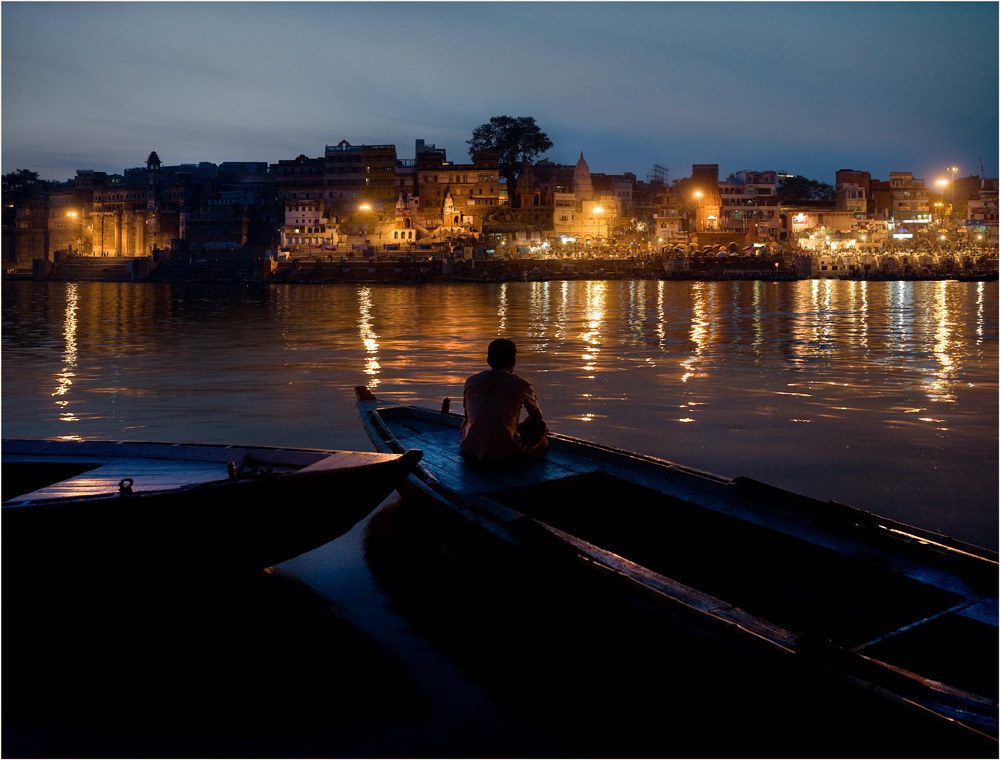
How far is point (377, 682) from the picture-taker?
410 cm

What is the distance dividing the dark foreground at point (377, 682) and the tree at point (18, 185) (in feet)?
425

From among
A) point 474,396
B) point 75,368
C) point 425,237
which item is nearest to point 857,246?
point 425,237

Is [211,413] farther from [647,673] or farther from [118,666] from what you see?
[647,673]

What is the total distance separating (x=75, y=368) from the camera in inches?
639

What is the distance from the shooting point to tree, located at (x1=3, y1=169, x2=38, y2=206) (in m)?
116

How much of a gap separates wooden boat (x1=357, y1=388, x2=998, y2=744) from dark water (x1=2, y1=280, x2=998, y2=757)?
23 cm

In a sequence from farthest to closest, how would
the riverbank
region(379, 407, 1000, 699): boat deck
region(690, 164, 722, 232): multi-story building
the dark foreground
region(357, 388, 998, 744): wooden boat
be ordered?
region(690, 164, 722, 232): multi-story building → the riverbank → region(379, 407, 1000, 699): boat deck → the dark foreground → region(357, 388, 998, 744): wooden boat

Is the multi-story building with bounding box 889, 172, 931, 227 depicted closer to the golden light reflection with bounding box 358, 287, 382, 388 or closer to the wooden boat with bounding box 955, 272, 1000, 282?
the wooden boat with bounding box 955, 272, 1000, 282

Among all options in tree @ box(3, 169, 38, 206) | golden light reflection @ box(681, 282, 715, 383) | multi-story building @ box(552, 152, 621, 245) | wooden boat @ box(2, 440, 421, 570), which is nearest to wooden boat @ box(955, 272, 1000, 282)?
multi-story building @ box(552, 152, 621, 245)

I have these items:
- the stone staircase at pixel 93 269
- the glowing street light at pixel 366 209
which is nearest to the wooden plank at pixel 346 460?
the glowing street light at pixel 366 209

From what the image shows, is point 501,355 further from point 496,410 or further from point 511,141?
point 511,141

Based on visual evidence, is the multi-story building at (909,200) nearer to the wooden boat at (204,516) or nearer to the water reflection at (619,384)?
the water reflection at (619,384)

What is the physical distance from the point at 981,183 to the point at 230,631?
12869 cm

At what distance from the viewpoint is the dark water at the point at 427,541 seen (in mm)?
3654
